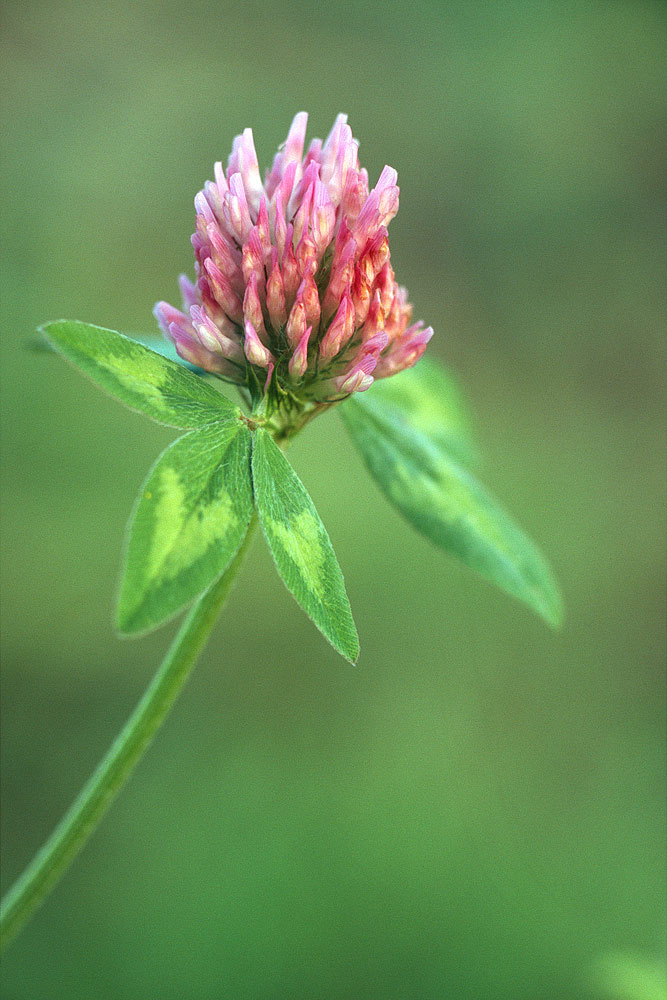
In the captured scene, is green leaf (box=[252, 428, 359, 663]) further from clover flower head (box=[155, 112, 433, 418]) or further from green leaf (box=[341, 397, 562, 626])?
green leaf (box=[341, 397, 562, 626])

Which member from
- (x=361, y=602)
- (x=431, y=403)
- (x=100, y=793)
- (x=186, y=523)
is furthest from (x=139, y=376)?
(x=361, y=602)

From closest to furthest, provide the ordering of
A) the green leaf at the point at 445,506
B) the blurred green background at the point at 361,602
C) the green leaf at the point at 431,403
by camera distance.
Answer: the green leaf at the point at 445,506 → the green leaf at the point at 431,403 → the blurred green background at the point at 361,602

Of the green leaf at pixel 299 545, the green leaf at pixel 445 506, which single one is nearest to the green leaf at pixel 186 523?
the green leaf at pixel 299 545

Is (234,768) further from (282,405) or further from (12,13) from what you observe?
(12,13)

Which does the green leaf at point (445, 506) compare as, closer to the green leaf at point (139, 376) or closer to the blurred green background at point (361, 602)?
the green leaf at point (139, 376)

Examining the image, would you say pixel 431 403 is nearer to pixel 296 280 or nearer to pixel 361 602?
pixel 296 280

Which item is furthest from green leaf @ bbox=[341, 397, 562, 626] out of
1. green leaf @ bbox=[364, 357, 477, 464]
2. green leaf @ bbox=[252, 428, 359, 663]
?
green leaf @ bbox=[252, 428, 359, 663]

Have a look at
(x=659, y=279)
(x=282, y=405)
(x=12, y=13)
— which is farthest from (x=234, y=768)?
(x=12, y=13)
